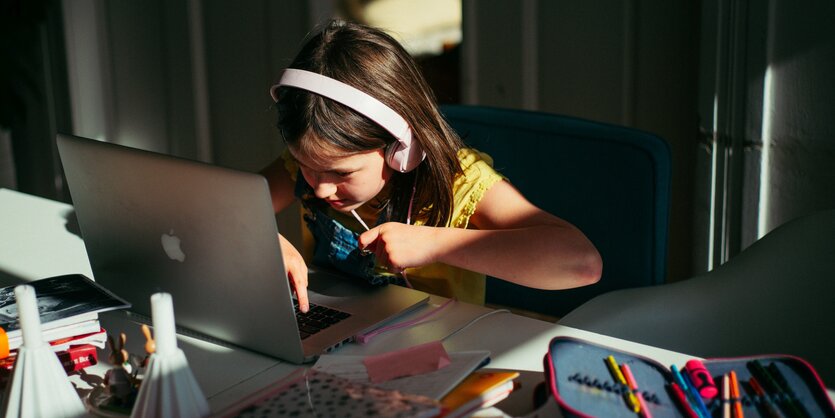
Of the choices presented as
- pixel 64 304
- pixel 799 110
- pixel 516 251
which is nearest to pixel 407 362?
pixel 516 251

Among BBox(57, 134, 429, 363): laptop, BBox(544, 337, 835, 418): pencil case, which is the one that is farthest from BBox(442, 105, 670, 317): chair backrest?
BBox(544, 337, 835, 418): pencil case

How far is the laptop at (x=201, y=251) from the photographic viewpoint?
3.50 feet

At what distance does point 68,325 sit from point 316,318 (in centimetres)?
34

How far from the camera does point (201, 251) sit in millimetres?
1135

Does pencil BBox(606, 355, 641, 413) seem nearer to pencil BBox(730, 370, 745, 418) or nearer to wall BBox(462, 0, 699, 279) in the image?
pencil BBox(730, 370, 745, 418)

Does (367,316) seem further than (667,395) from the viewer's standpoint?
Yes

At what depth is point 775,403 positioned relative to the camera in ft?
3.16

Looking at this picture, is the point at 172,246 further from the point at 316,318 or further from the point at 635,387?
the point at 635,387

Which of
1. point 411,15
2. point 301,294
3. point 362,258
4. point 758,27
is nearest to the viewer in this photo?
point 301,294

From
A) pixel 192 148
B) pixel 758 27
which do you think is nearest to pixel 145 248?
pixel 758 27

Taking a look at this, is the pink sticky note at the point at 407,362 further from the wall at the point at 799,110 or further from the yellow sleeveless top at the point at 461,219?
the wall at the point at 799,110

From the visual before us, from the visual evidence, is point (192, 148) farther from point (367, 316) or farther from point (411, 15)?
point (367, 316)

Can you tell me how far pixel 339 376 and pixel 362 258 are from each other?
479 mm

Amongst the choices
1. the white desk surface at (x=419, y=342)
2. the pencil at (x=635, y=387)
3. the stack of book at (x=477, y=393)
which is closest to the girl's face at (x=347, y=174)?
the white desk surface at (x=419, y=342)
